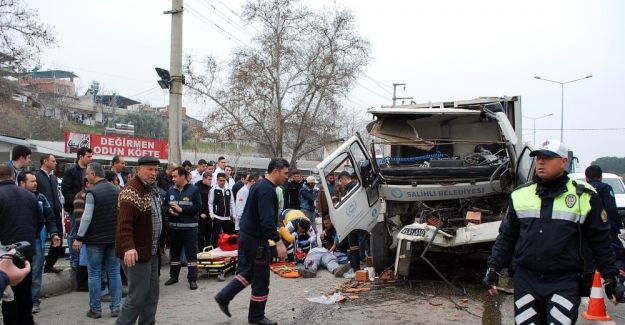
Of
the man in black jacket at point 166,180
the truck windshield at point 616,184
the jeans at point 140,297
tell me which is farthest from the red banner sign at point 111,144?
the jeans at point 140,297

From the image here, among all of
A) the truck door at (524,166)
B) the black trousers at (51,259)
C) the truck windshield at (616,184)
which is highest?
the truck door at (524,166)

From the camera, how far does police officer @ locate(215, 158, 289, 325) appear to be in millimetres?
5520

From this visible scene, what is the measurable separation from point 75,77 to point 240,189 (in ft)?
187

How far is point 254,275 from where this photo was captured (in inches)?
219

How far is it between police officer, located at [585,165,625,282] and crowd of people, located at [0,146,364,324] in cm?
364

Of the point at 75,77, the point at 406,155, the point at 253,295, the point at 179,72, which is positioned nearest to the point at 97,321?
the point at 253,295

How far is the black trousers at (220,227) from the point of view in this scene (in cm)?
1004

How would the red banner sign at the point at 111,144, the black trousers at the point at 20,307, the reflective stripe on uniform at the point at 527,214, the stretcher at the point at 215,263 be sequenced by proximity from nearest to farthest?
1. the reflective stripe on uniform at the point at 527,214
2. the black trousers at the point at 20,307
3. the stretcher at the point at 215,263
4. the red banner sign at the point at 111,144

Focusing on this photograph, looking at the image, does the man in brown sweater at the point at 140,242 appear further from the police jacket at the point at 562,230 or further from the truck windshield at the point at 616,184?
the truck windshield at the point at 616,184

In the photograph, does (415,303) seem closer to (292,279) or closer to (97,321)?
(292,279)

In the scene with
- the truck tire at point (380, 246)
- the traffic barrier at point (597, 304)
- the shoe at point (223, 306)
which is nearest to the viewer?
the shoe at point (223, 306)

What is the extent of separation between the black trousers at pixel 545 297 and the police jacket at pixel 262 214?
264 centimetres

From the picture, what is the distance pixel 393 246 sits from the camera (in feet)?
25.7

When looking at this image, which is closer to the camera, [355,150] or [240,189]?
[355,150]
